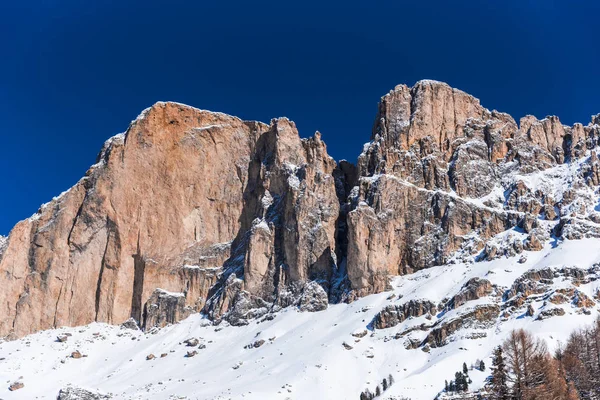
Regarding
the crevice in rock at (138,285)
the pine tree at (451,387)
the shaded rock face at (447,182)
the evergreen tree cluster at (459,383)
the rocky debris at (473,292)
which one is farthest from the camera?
the crevice in rock at (138,285)

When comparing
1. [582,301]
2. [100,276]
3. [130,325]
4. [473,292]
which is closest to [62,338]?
[130,325]

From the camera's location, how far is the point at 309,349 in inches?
4892

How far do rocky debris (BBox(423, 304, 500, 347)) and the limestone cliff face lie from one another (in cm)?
2236

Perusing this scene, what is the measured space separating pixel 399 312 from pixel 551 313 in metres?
27.8

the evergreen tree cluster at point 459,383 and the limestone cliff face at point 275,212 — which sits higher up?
the limestone cliff face at point 275,212

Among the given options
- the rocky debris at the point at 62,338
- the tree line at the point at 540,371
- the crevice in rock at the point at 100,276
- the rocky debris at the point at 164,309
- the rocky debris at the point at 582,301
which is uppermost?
the crevice in rock at the point at 100,276

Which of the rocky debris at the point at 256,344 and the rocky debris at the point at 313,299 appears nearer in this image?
the rocky debris at the point at 256,344

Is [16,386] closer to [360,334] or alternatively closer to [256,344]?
[256,344]

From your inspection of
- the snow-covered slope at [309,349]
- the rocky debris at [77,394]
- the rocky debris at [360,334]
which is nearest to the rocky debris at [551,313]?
the snow-covered slope at [309,349]

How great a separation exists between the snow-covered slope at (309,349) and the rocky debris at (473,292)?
1123 mm

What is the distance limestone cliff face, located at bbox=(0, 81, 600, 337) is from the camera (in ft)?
481

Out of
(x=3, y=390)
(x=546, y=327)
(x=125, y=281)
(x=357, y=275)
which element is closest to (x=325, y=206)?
(x=357, y=275)

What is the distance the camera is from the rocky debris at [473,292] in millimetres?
121625

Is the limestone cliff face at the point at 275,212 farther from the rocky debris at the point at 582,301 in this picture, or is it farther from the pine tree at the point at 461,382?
the pine tree at the point at 461,382
